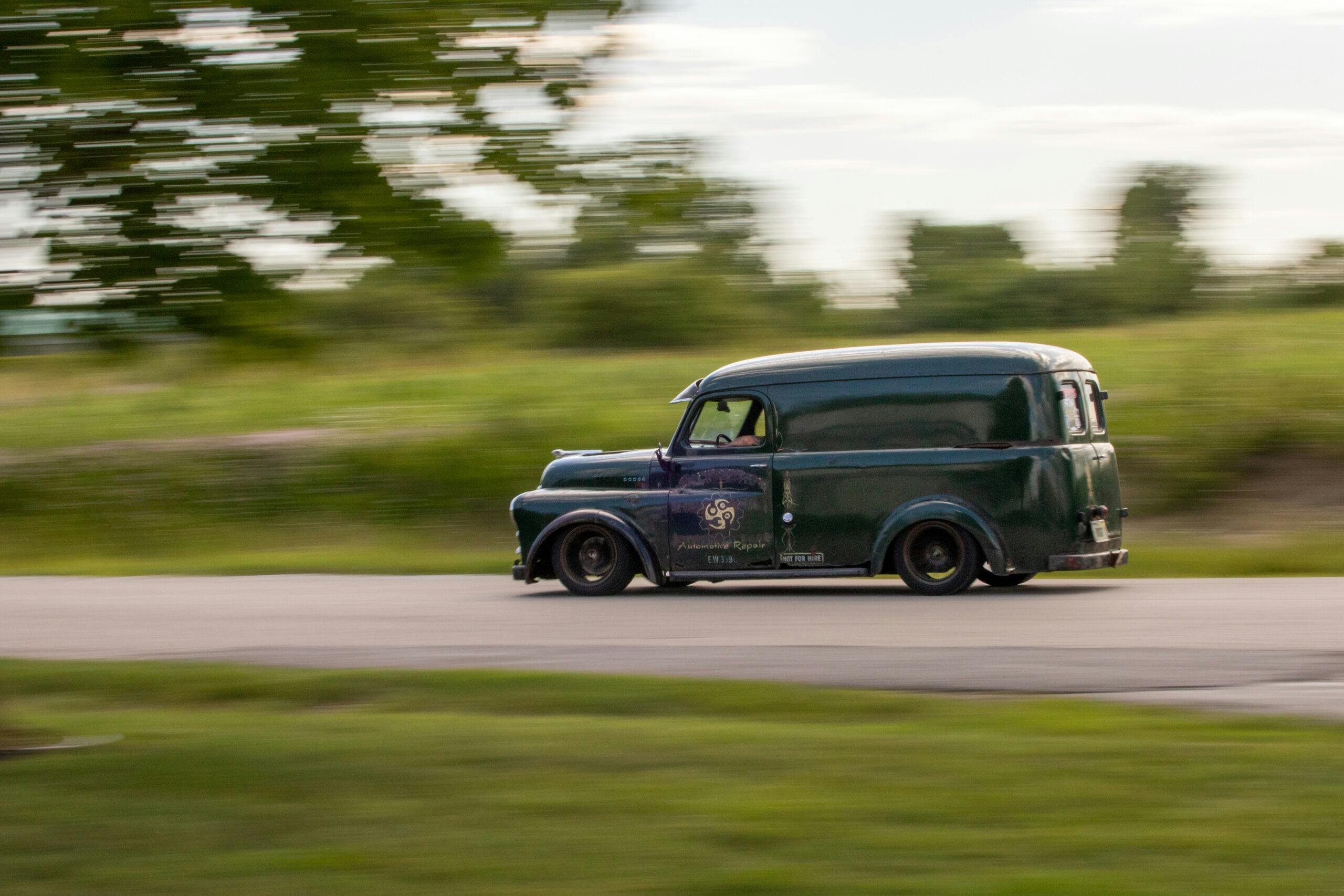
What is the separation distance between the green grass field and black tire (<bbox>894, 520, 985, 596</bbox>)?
4525 millimetres

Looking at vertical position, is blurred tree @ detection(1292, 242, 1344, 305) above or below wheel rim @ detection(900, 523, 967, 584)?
above

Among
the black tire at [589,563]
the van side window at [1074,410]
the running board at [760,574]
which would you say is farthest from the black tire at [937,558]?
the black tire at [589,563]

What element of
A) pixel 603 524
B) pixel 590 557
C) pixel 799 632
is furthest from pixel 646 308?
pixel 799 632

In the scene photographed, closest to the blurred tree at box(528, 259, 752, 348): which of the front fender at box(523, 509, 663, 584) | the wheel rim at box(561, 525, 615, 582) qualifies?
the wheel rim at box(561, 525, 615, 582)

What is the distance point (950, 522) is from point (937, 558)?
17.8 inches

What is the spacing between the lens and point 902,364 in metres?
12.5

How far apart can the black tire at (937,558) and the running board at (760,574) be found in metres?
0.37

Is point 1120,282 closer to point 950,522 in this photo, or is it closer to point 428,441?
point 428,441

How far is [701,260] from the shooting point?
32.6 m

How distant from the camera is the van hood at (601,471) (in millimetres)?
13172


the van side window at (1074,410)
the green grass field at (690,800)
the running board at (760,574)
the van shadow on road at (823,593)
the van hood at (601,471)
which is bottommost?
the green grass field at (690,800)

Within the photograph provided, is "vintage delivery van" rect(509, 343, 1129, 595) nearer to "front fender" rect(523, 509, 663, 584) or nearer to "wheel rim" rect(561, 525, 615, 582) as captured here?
"front fender" rect(523, 509, 663, 584)

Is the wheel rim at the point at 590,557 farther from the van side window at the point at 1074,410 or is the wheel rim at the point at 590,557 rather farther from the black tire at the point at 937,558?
the van side window at the point at 1074,410

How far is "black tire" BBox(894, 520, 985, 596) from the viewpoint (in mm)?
12281
